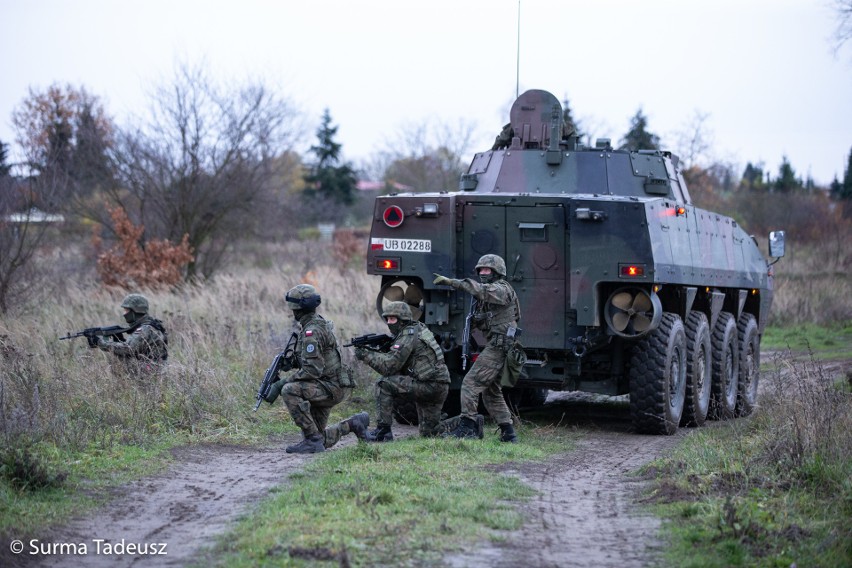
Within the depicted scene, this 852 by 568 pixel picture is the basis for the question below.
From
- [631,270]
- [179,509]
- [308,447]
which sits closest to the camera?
[179,509]

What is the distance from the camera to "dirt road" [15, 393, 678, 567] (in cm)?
574

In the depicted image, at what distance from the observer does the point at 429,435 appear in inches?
386

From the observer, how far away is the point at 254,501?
7.05 meters

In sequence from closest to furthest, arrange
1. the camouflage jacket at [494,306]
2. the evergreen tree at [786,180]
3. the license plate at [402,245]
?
1. the camouflage jacket at [494,306]
2. the license plate at [402,245]
3. the evergreen tree at [786,180]

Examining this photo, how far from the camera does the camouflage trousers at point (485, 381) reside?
9.45m

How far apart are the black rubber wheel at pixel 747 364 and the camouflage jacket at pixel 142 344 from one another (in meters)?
6.53

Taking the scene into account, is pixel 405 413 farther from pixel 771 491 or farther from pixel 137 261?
pixel 137 261

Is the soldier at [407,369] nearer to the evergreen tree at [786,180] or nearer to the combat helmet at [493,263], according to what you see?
the combat helmet at [493,263]

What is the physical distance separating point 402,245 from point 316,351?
195cm

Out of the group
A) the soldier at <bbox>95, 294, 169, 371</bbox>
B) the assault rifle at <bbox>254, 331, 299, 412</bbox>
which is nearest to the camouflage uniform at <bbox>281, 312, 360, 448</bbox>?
the assault rifle at <bbox>254, 331, 299, 412</bbox>

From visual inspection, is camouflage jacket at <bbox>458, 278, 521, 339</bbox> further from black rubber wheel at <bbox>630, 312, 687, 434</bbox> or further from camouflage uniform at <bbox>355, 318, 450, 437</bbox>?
black rubber wheel at <bbox>630, 312, 687, 434</bbox>

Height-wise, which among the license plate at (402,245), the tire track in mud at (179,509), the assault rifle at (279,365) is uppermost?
the license plate at (402,245)

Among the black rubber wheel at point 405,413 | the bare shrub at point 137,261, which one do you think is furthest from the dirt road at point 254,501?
the bare shrub at point 137,261

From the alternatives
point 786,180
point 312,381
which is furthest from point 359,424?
point 786,180
